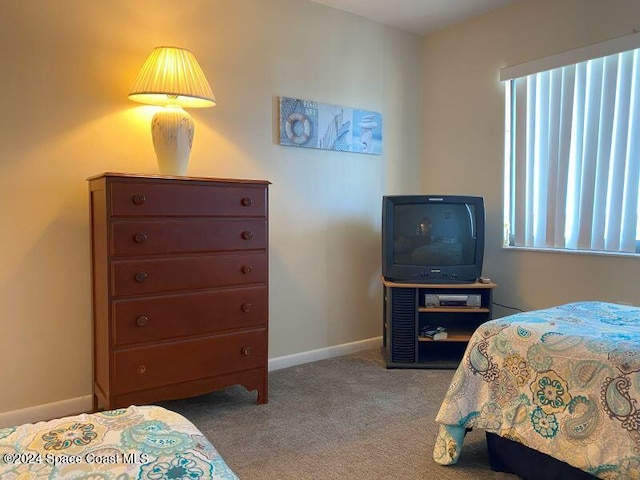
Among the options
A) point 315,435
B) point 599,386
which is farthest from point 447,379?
point 599,386

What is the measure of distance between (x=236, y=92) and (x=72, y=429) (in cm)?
234

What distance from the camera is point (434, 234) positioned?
335 cm

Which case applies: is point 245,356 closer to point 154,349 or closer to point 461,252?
point 154,349

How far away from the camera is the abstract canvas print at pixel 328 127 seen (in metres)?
3.25

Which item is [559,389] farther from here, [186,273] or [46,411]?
[46,411]

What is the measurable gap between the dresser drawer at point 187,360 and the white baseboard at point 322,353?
619 millimetres

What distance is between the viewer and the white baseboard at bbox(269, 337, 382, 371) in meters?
3.29

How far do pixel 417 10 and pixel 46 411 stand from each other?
3431 mm

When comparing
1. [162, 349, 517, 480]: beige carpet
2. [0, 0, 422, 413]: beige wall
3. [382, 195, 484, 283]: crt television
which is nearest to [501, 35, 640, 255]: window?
[382, 195, 484, 283]: crt television

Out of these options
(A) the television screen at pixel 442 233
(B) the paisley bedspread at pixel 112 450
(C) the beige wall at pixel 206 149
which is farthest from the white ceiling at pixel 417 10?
(B) the paisley bedspread at pixel 112 450

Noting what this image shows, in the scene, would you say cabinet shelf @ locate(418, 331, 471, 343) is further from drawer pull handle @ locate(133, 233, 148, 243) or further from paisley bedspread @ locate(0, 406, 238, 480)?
paisley bedspread @ locate(0, 406, 238, 480)

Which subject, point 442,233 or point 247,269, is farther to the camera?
point 442,233

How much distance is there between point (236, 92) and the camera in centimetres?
302

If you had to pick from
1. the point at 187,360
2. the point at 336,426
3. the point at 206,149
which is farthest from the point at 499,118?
the point at 187,360
